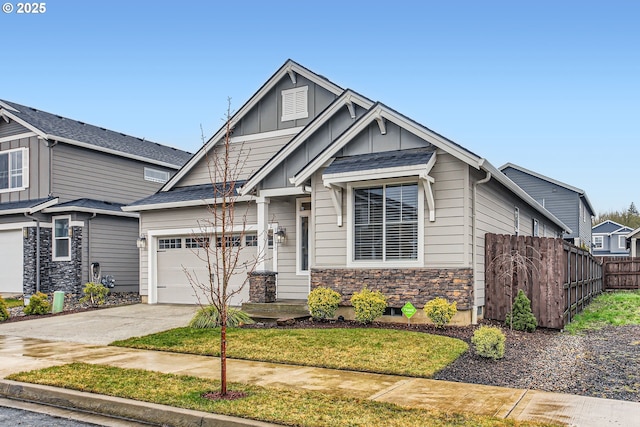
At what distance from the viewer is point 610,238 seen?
6325 cm

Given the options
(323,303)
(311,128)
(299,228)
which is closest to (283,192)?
(299,228)

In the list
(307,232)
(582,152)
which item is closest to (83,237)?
(307,232)

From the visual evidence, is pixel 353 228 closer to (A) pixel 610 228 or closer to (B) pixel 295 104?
(B) pixel 295 104

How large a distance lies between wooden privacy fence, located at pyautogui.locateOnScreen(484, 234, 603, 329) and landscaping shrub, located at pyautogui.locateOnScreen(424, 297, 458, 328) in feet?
5.24

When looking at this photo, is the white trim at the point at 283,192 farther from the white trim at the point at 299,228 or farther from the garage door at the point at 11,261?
the garage door at the point at 11,261

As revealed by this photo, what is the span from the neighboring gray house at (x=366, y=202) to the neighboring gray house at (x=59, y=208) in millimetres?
6017

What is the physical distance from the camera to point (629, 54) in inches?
711

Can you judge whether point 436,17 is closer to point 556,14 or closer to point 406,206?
point 556,14

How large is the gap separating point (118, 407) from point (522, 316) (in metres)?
8.21

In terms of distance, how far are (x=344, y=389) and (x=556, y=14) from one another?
519 inches

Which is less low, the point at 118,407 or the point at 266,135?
the point at 266,135

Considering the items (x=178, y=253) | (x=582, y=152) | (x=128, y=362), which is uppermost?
(x=582, y=152)

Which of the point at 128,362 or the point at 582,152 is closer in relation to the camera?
the point at 128,362

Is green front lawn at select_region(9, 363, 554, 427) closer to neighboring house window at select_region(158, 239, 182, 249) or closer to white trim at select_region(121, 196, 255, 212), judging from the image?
white trim at select_region(121, 196, 255, 212)
